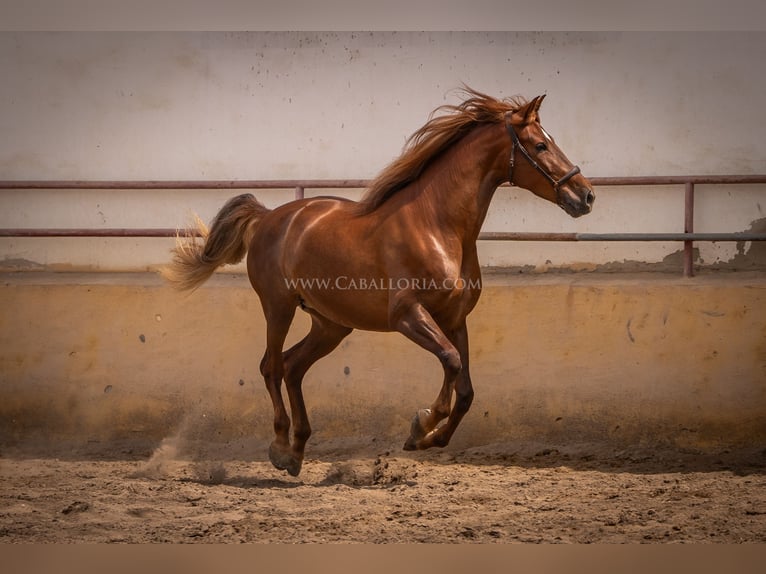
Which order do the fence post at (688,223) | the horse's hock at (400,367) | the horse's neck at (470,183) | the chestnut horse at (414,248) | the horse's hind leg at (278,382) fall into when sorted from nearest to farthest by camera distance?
the chestnut horse at (414,248) < the horse's neck at (470,183) < the horse's hind leg at (278,382) < the horse's hock at (400,367) < the fence post at (688,223)

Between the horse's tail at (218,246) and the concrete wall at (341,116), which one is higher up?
the concrete wall at (341,116)

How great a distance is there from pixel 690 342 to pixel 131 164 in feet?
12.7

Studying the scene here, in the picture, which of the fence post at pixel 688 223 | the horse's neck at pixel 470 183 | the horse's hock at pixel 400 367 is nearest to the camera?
the horse's neck at pixel 470 183

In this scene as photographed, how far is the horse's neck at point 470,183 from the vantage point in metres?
5.18

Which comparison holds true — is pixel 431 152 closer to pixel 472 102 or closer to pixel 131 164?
pixel 472 102

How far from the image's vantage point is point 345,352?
22.0 ft

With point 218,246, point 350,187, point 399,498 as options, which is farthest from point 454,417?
point 350,187

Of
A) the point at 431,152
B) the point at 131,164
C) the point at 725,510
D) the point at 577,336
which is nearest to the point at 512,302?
the point at 577,336

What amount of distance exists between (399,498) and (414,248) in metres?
1.29

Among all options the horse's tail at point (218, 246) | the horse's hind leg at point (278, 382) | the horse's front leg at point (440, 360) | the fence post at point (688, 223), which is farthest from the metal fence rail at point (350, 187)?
the horse's front leg at point (440, 360)

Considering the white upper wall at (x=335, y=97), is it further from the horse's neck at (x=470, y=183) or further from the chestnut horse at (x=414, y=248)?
the horse's neck at (x=470, y=183)

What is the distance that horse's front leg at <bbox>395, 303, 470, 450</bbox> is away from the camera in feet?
16.0

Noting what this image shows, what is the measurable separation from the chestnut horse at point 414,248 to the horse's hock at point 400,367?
36.6 inches
